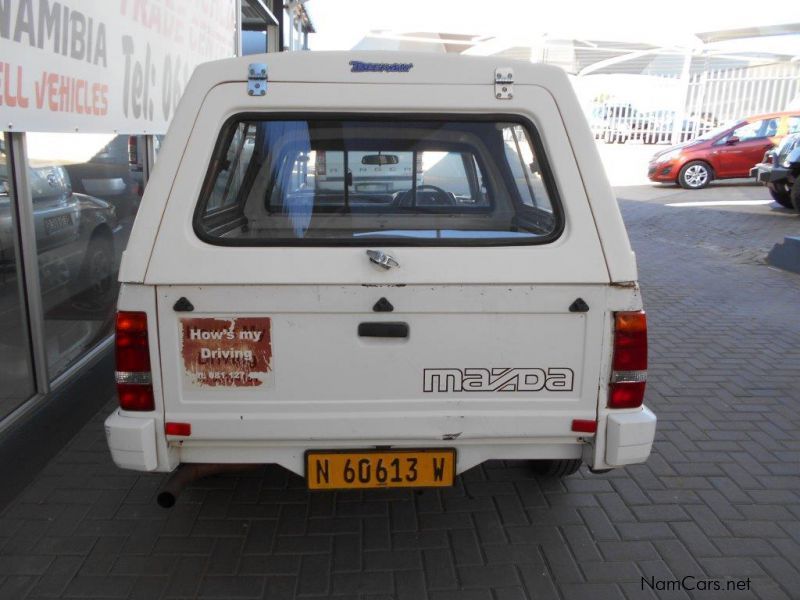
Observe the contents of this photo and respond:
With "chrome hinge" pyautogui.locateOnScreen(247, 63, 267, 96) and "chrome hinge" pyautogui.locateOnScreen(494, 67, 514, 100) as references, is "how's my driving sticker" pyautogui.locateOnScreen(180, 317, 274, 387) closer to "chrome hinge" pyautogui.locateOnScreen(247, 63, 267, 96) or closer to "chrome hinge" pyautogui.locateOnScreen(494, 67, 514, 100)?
"chrome hinge" pyautogui.locateOnScreen(247, 63, 267, 96)

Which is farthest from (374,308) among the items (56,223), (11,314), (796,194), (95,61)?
(796,194)

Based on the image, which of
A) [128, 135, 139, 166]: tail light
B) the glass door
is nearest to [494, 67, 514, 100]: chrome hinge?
the glass door

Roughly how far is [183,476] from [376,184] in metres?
1.39

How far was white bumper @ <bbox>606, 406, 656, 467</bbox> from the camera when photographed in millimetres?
2591

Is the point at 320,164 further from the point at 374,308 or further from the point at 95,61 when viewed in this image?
the point at 95,61

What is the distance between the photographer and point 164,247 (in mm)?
2439

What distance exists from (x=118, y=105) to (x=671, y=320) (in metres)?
5.19

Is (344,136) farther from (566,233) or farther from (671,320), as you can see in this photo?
(671,320)

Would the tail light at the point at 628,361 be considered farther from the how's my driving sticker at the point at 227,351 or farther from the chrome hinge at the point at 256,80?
the chrome hinge at the point at 256,80

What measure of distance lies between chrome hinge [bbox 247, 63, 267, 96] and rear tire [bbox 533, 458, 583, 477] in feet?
6.82

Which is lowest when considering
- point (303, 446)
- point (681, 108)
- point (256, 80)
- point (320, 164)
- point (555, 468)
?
point (555, 468)

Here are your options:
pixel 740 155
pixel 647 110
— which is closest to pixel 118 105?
pixel 740 155

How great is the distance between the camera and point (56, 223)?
183 inches

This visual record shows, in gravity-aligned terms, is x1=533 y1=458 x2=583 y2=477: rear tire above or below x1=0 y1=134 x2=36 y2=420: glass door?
below
